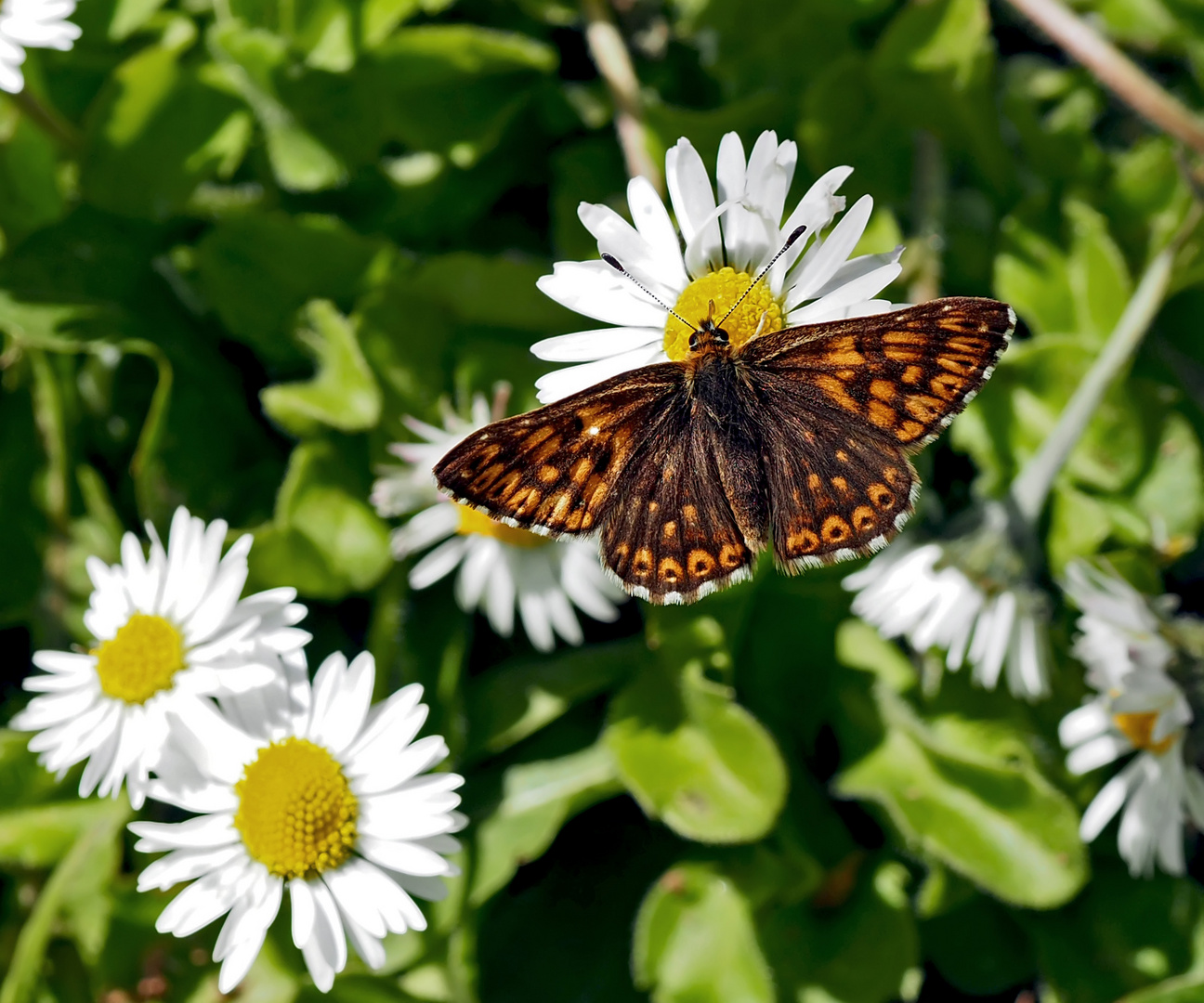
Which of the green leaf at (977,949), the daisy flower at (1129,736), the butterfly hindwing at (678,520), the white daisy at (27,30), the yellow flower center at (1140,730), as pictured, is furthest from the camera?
the green leaf at (977,949)

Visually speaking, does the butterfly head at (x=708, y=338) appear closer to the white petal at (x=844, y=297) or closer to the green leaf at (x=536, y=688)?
the white petal at (x=844, y=297)

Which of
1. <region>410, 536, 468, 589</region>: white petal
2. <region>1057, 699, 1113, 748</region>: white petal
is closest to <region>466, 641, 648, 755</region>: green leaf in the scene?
<region>410, 536, 468, 589</region>: white petal

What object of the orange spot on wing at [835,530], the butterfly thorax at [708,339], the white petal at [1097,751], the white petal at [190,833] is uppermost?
the butterfly thorax at [708,339]

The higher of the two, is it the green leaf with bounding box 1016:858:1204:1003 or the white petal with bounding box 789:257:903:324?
the white petal with bounding box 789:257:903:324

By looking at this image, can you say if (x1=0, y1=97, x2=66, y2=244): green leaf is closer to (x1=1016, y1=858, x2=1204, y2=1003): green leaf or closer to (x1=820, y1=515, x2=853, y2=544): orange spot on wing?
(x1=820, y1=515, x2=853, y2=544): orange spot on wing

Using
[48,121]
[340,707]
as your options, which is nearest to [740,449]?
[340,707]

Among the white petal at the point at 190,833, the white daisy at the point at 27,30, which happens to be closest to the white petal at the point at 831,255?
the white petal at the point at 190,833

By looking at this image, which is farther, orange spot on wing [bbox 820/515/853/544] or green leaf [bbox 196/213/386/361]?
green leaf [bbox 196/213/386/361]
